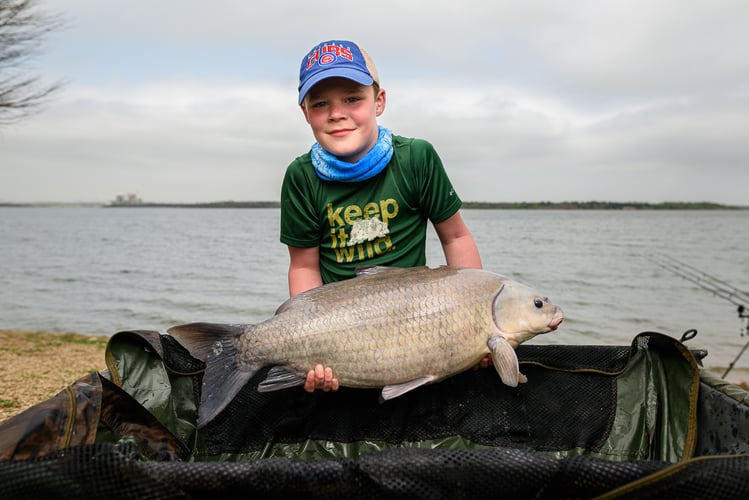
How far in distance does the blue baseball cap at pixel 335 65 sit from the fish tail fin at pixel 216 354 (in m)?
1.14

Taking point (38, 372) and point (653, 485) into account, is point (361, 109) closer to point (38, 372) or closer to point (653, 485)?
point (653, 485)

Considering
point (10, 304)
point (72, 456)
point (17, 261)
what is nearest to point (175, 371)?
point (72, 456)

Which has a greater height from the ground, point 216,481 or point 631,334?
point 216,481

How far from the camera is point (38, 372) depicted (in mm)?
5285

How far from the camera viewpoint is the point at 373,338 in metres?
2.22

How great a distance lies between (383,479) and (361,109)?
1.72 meters

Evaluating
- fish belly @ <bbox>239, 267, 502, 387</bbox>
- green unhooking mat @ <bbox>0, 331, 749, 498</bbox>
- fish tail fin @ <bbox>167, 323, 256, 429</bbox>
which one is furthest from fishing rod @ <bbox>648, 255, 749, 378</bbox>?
fish tail fin @ <bbox>167, 323, 256, 429</bbox>

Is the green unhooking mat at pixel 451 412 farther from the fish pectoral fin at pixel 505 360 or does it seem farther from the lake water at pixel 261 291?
the lake water at pixel 261 291

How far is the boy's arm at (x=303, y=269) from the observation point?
285 cm

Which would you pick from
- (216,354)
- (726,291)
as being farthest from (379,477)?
(726,291)

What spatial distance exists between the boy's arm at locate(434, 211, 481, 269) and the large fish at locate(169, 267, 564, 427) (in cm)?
55

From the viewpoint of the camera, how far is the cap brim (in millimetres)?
2490

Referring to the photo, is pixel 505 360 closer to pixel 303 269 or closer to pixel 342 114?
pixel 303 269

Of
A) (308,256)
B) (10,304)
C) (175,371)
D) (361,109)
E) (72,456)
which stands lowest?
(10,304)
